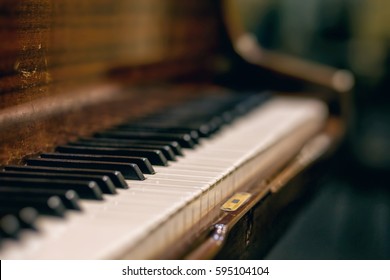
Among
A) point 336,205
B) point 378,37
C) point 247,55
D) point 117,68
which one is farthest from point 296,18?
point 117,68

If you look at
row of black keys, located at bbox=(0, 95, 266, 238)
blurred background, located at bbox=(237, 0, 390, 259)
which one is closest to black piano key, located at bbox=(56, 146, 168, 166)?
row of black keys, located at bbox=(0, 95, 266, 238)

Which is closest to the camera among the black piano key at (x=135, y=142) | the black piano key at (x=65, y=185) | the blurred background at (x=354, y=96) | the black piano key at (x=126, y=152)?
the black piano key at (x=65, y=185)

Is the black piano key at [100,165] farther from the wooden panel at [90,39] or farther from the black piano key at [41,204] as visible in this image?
the black piano key at [41,204]

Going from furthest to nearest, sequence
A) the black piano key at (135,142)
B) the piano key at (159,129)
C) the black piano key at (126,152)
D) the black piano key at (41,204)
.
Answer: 1. the piano key at (159,129)
2. the black piano key at (135,142)
3. the black piano key at (126,152)
4. the black piano key at (41,204)

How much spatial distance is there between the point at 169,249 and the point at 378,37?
15.6 feet

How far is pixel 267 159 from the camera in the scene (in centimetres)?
158

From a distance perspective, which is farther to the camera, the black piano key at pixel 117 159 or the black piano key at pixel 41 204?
the black piano key at pixel 117 159

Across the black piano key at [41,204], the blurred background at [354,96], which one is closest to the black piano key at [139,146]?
the black piano key at [41,204]

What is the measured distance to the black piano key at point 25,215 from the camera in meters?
0.82

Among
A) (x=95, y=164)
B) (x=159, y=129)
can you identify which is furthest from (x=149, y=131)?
(x=95, y=164)

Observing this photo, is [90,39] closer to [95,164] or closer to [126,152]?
[126,152]

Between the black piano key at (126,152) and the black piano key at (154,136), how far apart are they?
0.16 m

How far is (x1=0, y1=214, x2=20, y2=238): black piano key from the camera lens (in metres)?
0.78

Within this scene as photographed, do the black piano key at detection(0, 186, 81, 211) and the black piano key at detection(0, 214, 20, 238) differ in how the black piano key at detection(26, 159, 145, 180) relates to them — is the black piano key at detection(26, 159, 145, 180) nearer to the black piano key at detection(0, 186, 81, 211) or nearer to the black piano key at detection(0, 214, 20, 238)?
the black piano key at detection(0, 186, 81, 211)
